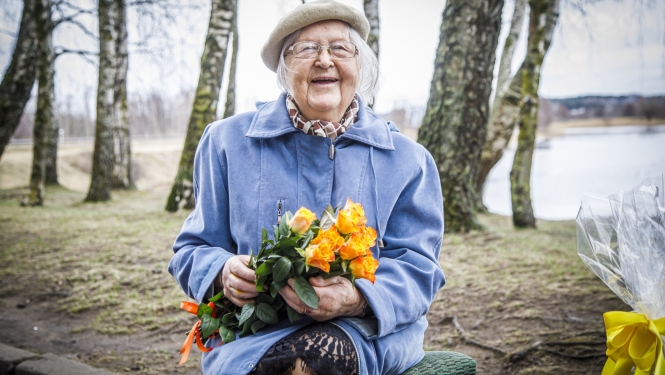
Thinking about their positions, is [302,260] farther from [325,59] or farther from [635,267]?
[635,267]

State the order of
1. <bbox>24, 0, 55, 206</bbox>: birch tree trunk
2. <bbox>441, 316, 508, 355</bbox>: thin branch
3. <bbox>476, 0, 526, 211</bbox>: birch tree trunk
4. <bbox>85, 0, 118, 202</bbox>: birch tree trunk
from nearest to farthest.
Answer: <bbox>441, 316, 508, 355</bbox>: thin branch, <bbox>476, 0, 526, 211</bbox>: birch tree trunk, <bbox>24, 0, 55, 206</bbox>: birch tree trunk, <bbox>85, 0, 118, 202</bbox>: birch tree trunk

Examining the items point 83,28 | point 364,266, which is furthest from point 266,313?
point 83,28

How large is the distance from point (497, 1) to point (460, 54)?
618 mm

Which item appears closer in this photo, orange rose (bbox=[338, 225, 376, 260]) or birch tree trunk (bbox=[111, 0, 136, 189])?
orange rose (bbox=[338, 225, 376, 260])

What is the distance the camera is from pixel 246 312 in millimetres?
1641

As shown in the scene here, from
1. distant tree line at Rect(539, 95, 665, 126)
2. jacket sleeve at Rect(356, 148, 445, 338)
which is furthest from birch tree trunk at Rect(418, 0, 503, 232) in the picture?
jacket sleeve at Rect(356, 148, 445, 338)

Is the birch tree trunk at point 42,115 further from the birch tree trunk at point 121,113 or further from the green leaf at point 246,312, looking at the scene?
the green leaf at point 246,312

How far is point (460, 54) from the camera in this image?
5.03 m

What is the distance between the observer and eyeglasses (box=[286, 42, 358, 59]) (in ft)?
6.40

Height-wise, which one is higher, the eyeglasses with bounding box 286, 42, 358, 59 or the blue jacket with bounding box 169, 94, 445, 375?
the eyeglasses with bounding box 286, 42, 358, 59

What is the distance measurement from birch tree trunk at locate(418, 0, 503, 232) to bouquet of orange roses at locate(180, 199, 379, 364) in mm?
3823

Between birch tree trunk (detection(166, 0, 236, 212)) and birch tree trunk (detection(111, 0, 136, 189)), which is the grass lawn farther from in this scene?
birch tree trunk (detection(111, 0, 136, 189))

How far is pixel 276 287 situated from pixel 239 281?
0.49 feet

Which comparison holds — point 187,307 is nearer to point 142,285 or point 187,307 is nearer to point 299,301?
point 299,301
